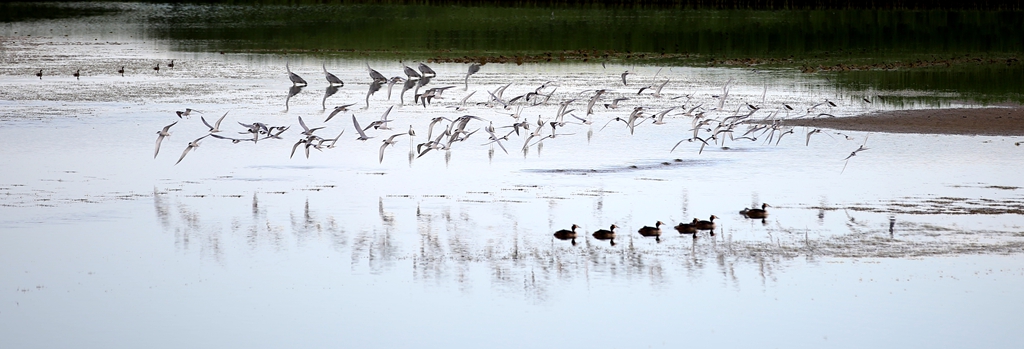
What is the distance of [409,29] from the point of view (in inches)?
2008

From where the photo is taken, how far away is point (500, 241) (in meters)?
10.7

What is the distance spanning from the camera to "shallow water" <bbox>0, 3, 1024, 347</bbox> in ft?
27.2

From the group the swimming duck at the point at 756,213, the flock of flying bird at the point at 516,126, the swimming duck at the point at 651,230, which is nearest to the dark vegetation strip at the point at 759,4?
the flock of flying bird at the point at 516,126

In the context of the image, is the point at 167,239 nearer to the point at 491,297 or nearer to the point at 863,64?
the point at 491,297

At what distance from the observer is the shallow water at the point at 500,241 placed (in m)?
8.29

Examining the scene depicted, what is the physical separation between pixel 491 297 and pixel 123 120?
1271 centimetres

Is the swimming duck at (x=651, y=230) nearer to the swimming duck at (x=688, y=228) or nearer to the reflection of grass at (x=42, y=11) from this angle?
the swimming duck at (x=688, y=228)

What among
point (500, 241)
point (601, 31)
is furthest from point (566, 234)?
point (601, 31)

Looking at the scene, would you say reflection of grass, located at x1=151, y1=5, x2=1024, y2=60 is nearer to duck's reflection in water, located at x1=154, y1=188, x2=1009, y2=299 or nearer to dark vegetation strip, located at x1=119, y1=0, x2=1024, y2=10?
dark vegetation strip, located at x1=119, y1=0, x2=1024, y2=10

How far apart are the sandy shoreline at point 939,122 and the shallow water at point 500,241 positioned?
0.77 m

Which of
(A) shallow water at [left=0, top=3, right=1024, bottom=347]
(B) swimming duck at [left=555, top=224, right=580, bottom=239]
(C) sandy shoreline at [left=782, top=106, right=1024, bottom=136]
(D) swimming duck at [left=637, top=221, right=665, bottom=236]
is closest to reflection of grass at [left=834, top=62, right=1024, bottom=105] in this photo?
(C) sandy shoreline at [left=782, top=106, right=1024, bottom=136]

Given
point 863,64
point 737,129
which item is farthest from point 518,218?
point 863,64

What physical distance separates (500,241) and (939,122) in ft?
38.3

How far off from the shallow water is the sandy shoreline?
770 millimetres
